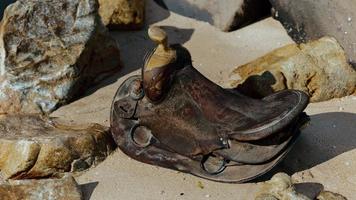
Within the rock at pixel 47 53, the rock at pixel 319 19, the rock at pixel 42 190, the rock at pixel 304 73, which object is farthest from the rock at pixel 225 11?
the rock at pixel 42 190

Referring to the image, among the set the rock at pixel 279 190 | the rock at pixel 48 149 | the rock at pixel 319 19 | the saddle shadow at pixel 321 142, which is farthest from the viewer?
the rock at pixel 319 19

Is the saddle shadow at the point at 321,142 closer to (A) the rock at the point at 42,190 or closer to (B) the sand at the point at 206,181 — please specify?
(B) the sand at the point at 206,181

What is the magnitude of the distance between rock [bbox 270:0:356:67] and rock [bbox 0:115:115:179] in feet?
6.33

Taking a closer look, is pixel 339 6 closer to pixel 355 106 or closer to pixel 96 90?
pixel 355 106

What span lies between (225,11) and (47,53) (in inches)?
63.9

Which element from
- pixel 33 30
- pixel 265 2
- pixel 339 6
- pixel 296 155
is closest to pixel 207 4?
pixel 265 2

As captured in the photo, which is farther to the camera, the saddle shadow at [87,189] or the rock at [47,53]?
the rock at [47,53]

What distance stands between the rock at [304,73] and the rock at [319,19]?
0.14 meters

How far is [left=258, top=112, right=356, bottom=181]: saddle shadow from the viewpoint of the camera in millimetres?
4573

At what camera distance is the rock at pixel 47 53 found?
516 centimetres

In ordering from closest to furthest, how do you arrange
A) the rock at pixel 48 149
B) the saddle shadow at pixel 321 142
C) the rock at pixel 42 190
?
the rock at pixel 42 190 → the rock at pixel 48 149 → the saddle shadow at pixel 321 142

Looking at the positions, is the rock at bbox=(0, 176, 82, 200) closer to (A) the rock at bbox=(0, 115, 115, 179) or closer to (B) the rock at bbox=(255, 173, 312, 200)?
(A) the rock at bbox=(0, 115, 115, 179)

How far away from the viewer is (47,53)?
527 centimetres

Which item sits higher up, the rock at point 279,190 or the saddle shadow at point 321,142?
the rock at point 279,190
